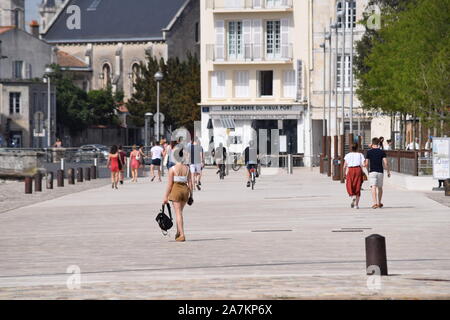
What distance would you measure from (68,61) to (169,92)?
29.0 meters

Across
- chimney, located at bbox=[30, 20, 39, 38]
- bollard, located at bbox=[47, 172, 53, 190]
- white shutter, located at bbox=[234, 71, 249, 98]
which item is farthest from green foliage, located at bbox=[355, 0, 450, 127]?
chimney, located at bbox=[30, 20, 39, 38]

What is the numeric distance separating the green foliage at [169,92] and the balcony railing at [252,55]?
13985 mm

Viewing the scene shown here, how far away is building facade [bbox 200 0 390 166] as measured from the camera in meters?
79.1

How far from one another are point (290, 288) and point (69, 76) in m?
111

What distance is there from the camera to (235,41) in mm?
80375

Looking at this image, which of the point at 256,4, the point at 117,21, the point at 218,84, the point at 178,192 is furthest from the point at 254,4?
the point at 178,192

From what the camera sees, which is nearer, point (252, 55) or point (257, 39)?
point (252, 55)

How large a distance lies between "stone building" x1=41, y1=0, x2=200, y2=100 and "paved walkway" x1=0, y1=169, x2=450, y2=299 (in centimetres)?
9450

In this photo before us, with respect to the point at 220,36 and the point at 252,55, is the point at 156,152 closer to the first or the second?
the point at 252,55

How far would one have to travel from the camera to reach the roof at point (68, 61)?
130 m

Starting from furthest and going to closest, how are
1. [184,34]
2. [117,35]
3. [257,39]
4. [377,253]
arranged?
1. [117,35]
2. [184,34]
3. [257,39]
4. [377,253]

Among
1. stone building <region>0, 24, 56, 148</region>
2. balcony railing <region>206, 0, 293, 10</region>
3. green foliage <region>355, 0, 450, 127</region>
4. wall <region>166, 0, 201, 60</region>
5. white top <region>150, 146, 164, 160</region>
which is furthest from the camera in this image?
wall <region>166, 0, 201, 60</region>

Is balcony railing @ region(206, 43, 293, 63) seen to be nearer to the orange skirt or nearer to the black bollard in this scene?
the black bollard
